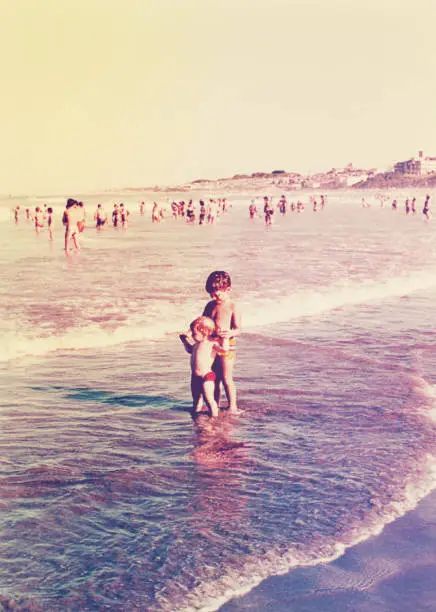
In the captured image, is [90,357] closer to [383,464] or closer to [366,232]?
[383,464]

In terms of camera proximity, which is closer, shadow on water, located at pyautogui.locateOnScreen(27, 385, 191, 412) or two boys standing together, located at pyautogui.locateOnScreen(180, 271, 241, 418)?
two boys standing together, located at pyautogui.locateOnScreen(180, 271, 241, 418)

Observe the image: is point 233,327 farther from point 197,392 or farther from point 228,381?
point 197,392

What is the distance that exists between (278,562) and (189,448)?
6.48 feet

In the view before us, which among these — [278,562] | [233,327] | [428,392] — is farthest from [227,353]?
[278,562]

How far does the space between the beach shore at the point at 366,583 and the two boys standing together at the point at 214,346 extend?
103 inches

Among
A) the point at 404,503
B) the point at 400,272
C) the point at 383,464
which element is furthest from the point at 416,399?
the point at 400,272

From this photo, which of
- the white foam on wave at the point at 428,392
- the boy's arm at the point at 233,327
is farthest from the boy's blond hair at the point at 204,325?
the white foam on wave at the point at 428,392

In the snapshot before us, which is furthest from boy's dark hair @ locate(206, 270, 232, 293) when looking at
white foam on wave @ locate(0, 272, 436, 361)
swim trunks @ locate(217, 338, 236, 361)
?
white foam on wave @ locate(0, 272, 436, 361)

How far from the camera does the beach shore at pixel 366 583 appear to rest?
367 centimetres

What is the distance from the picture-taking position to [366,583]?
388 centimetres

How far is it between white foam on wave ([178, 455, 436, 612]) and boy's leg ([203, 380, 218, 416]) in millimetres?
2175

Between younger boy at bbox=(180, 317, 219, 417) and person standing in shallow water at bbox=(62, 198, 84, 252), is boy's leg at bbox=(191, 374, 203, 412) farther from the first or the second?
person standing in shallow water at bbox=(62, 198, 84, 252)

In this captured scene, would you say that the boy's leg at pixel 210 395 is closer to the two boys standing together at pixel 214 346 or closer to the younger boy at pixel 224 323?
the two boys standing together at pixel 214 346

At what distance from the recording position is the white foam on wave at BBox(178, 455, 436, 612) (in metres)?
3.76
